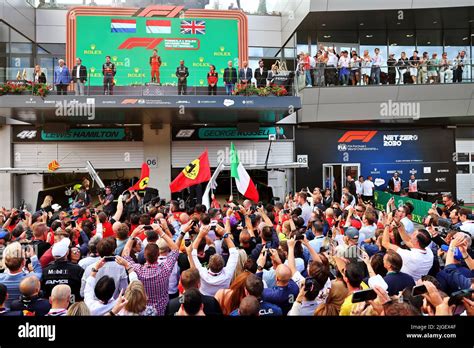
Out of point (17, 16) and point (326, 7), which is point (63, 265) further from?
point (17, 16)

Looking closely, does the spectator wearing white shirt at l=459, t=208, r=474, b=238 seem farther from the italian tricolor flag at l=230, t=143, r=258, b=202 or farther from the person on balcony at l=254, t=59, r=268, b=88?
the person on balcony at l=254, t=59, r=268, b=88

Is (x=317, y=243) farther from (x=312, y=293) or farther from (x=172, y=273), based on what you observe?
(x=312, y=293)

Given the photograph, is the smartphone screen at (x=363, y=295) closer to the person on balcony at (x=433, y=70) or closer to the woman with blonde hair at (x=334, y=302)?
the woman with blonde hair at (x=334, y=302)

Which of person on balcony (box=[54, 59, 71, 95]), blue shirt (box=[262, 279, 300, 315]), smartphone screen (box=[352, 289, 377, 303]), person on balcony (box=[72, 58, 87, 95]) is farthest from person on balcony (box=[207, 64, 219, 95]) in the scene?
smartphone screen (box=[352, 289, 377, 303])

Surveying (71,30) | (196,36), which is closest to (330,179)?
(196,36)

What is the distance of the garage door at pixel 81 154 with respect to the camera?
21.8m

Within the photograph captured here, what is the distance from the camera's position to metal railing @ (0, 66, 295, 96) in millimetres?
17125

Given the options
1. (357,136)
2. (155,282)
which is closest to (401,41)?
(357,136)

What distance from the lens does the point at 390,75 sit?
2041 centimetres

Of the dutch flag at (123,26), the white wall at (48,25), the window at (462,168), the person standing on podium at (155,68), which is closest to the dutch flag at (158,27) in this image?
Answer: the dutch flag at (123,26)

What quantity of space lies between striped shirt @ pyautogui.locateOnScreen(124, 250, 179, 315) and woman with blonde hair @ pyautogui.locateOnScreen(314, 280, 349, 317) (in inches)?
80.1

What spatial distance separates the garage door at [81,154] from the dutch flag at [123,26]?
5804 mm
